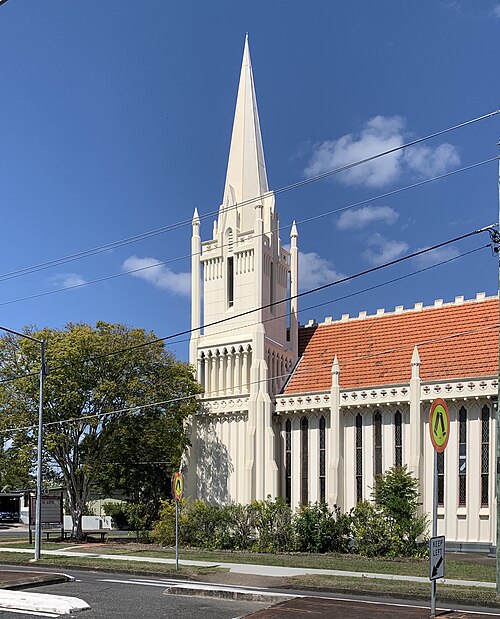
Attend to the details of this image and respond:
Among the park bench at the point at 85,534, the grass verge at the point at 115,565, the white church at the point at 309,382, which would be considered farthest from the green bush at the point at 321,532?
the park bench at the point at 85,534

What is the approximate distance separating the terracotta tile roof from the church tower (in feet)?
5.87

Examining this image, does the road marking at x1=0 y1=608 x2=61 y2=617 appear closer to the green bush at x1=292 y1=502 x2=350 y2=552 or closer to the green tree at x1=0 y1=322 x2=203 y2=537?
the green bush at x1=292 y1=502 x2=350 y2=552

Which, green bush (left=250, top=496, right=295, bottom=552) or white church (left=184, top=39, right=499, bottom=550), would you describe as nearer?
green bush (left=250, top=496, right=295, bottom=552)

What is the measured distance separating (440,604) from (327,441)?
73.7ft

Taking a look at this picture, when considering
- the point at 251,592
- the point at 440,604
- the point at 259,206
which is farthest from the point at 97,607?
the point at 259,206

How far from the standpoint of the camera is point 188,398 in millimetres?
41688

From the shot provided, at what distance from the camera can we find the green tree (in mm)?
38938

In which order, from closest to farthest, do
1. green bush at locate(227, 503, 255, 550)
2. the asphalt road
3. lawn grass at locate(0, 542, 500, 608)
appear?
1. the asphalt road
2. lawn grass at locate(0, 542, 500, 608)
3. green bush at locate(227, 503, 255, 550)

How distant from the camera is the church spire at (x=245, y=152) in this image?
149 feet

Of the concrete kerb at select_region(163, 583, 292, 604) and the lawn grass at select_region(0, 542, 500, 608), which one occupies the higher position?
the concrete kerb at select_region(163, 583, 292, 604)

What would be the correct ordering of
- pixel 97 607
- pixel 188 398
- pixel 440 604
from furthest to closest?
1. pixel 188 398
2. pixel 440 604
3. pixel 97 607

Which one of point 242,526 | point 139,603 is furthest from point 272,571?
point 242,526

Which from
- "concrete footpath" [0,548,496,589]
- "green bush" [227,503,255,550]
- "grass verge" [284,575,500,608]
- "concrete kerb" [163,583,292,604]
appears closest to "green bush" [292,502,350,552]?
"green bush" [227,503,255,550]

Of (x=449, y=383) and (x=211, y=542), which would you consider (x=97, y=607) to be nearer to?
(x=211, y=542)
